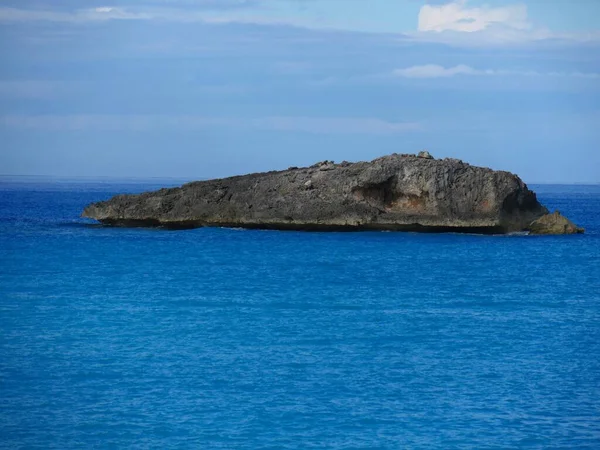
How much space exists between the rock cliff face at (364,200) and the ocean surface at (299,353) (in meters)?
11.7

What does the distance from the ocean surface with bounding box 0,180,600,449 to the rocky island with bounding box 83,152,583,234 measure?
11.7 metres

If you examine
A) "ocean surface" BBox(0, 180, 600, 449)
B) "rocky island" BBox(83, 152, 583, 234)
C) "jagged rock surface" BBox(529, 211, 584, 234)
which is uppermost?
"rocky island" BBox(83, 152, 583, 234)

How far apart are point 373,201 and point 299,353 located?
37.4 meters

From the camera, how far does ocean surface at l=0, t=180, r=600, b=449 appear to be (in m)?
17.8

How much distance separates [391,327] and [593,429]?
11044mm

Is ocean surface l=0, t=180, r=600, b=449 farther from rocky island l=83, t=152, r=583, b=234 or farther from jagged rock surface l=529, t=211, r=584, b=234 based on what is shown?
jagged rock surface l=529, t=211, r=584, b=234

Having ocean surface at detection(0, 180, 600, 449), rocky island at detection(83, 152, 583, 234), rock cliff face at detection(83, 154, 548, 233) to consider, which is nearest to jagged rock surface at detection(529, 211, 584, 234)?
rocky island at detection(83, 152, 583, 234)

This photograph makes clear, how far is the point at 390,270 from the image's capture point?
43344 mm

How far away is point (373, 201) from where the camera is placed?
201ft

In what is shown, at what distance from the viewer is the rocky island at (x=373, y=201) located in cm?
5928

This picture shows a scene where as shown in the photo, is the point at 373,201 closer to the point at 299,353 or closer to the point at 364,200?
the point at 364,200

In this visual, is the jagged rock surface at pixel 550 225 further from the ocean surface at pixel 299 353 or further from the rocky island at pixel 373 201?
the ocean surface at pixel 299 353

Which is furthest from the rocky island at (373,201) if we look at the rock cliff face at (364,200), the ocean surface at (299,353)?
the ocean surface at (299,353)

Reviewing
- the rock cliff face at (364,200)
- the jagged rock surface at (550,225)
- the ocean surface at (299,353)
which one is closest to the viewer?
the ocean surface at (299,353)
